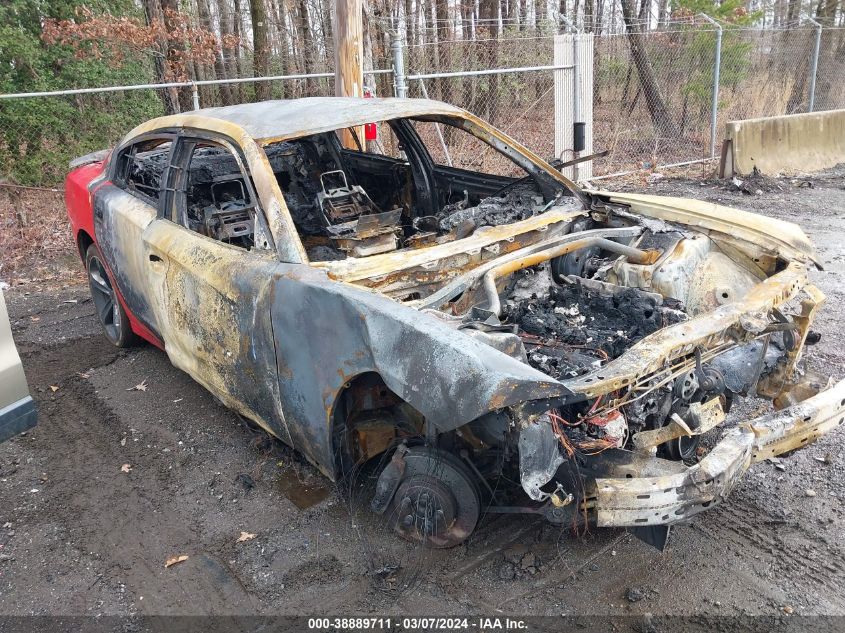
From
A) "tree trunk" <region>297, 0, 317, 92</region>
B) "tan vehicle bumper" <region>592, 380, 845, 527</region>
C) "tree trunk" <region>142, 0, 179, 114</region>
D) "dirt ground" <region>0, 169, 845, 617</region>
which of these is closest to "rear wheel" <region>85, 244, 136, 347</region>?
"dirt ground" <region>0, 169, 845, 617</region>

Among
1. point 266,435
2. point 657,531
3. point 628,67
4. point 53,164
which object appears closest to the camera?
point 657,531

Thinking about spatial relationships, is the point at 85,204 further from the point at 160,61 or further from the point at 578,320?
the point at 160,61

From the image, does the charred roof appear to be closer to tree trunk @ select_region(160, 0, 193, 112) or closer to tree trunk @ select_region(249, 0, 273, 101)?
tree trunk @ select_region(160, 0, 193, 112)

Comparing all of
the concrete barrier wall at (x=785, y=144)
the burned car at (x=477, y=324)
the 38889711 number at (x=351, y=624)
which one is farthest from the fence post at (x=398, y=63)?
the 38889711 number at (x=351, y=624)

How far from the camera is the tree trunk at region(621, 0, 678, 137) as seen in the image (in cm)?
1170

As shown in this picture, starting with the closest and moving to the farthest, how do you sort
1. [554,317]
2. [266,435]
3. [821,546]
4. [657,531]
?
1. [657,531]
2. [821,546]
3. [554,317]
4. [266,435]

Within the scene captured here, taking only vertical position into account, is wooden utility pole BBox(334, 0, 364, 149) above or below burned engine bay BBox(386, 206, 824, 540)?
above

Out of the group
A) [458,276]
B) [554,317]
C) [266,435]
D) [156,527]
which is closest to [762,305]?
[554,317]

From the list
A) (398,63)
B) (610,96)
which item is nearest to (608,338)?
(398,63)

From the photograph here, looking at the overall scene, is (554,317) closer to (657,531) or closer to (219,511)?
(657,531)

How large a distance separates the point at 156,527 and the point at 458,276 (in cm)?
186

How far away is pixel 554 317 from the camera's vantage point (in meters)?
3.23

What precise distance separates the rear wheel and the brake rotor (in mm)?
2932

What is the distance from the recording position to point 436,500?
2941mm
